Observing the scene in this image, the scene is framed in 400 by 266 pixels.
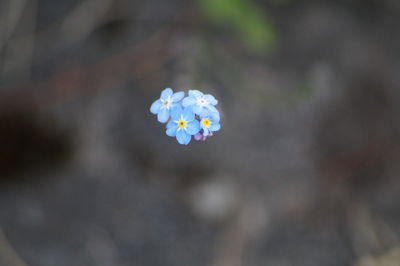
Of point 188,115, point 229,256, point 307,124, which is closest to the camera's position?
point 188,115

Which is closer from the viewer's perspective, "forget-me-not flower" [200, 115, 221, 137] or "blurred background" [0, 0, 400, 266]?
"forget-me-not flower" [200, 115, 221, 137]

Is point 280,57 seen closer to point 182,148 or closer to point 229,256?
point 182,148

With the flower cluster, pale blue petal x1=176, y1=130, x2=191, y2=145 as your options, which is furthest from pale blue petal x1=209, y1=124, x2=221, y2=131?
pale blue petal x1=176, y1=130, x2=191, y2=145

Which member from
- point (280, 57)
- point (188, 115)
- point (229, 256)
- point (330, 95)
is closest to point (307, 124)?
point (330, 95)

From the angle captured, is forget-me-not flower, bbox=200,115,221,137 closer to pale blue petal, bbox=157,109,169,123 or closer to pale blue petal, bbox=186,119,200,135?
pale blue petal, bbox=186,119,200,135

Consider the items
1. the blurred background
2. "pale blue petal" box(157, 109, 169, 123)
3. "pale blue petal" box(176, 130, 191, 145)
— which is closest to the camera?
"pale blue petal" box(176, 130, 191, 145)
